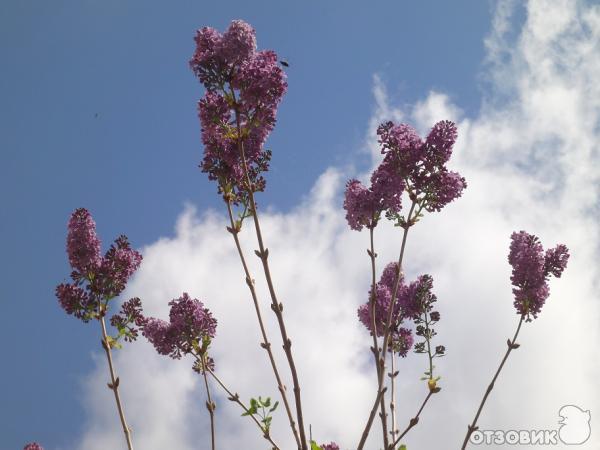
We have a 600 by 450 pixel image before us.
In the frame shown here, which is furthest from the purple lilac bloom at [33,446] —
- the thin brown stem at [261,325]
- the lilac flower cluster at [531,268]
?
the lilac flower cluster at [531,268]

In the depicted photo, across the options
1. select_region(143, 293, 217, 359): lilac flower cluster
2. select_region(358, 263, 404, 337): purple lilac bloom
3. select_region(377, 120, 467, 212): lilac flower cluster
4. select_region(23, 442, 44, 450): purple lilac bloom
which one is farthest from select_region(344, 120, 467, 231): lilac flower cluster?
select_region(23, 442, 44, 450): purple lilac bloom

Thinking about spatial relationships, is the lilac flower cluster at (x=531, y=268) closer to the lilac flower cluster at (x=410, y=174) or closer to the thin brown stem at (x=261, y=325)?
the lilac flower cluster at (x=410, y=174)

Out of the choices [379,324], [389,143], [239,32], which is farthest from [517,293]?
[239,32]

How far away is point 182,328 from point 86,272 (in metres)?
1.87

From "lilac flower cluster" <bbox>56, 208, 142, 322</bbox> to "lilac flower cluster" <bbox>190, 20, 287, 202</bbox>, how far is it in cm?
167

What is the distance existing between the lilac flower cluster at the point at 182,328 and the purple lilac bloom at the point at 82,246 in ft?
5.39

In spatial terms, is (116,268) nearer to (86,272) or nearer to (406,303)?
(86,272)

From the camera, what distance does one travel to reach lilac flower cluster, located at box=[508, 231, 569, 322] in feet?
25.5

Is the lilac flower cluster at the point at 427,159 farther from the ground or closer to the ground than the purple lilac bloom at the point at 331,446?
farther from the ground

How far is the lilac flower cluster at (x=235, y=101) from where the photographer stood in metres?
6.19

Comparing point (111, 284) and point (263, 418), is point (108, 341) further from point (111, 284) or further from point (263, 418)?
point (263, 418)

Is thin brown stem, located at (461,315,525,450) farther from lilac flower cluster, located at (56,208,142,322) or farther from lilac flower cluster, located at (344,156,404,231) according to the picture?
lilac flower cluster, located at (56,208,142,322)

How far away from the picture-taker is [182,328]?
817 cm

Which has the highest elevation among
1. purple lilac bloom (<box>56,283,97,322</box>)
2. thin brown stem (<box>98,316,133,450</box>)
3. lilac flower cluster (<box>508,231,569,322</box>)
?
lilac flower cluster (<box>508,231,569,322</box>)
